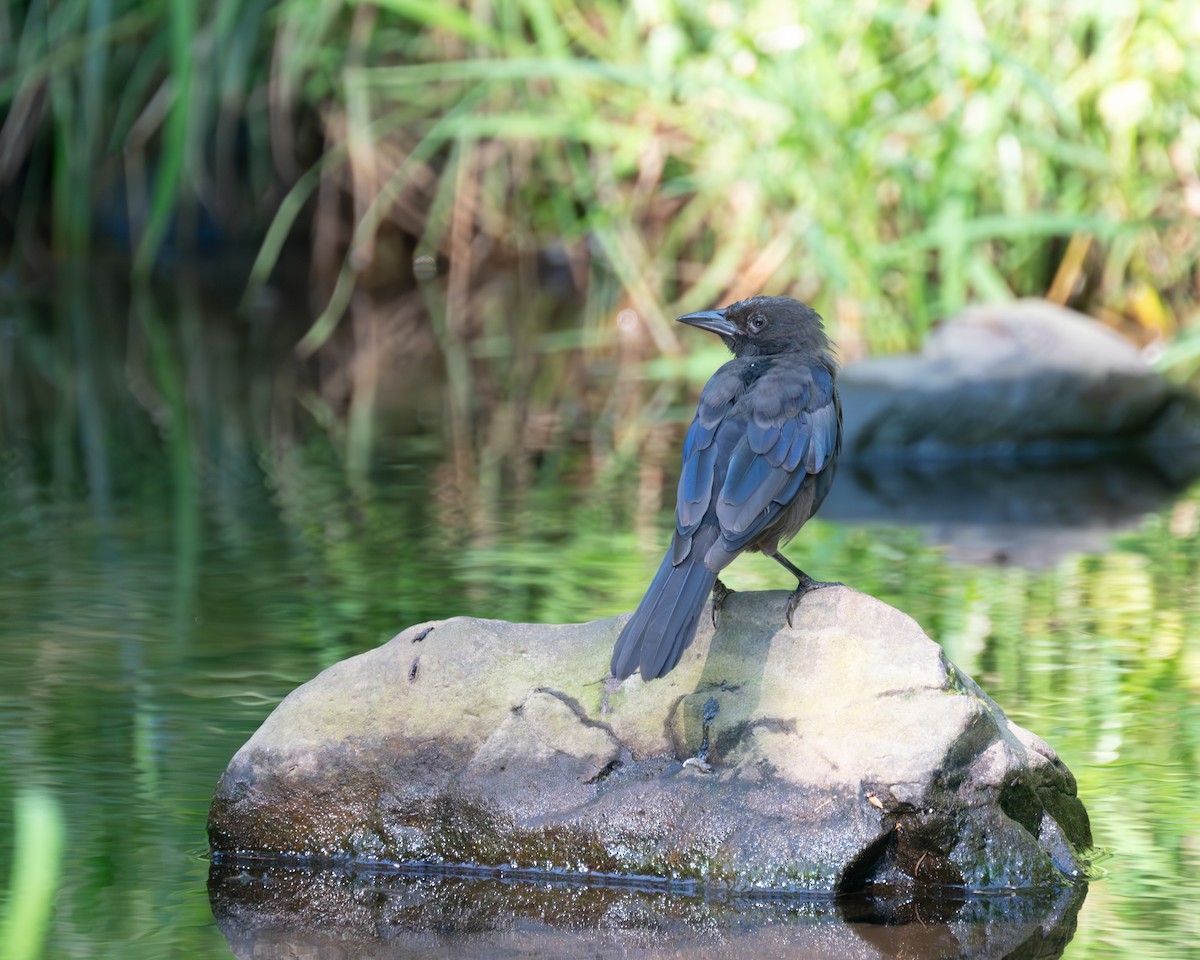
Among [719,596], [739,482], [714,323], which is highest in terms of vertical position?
[714,323]

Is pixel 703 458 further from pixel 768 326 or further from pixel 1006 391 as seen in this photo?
pixel 1006 391

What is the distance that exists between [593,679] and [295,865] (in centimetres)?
48

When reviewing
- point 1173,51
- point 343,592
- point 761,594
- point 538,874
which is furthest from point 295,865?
point 1173,51

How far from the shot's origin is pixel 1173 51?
679 centimetres

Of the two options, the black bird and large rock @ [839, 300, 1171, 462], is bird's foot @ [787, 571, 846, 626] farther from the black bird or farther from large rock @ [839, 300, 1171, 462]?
large rock @ [839, 300, 1171, 462]

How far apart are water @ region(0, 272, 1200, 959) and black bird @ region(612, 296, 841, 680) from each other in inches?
14.1

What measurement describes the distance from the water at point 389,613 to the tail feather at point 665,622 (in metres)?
0.30

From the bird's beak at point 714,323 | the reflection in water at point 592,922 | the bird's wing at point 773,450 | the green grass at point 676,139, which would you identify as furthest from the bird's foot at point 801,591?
the green grass at point 676,139

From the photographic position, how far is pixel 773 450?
2.86m

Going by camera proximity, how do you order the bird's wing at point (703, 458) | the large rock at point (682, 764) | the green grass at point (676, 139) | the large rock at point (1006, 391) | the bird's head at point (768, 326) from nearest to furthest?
the large rock at point (682, 764) < the bird's wing at point (703, 458) < the bird's head at point (768, 326) < the large rock at point (1006, 391) < the green grass at point (676, 139)

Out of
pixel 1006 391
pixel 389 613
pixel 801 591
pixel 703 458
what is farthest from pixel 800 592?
pixel 1006 391

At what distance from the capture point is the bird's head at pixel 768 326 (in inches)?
129

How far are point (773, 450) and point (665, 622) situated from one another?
382 mm

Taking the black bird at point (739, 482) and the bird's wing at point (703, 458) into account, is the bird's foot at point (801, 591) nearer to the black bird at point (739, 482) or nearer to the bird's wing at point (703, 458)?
the black bird at point (739, 482)
